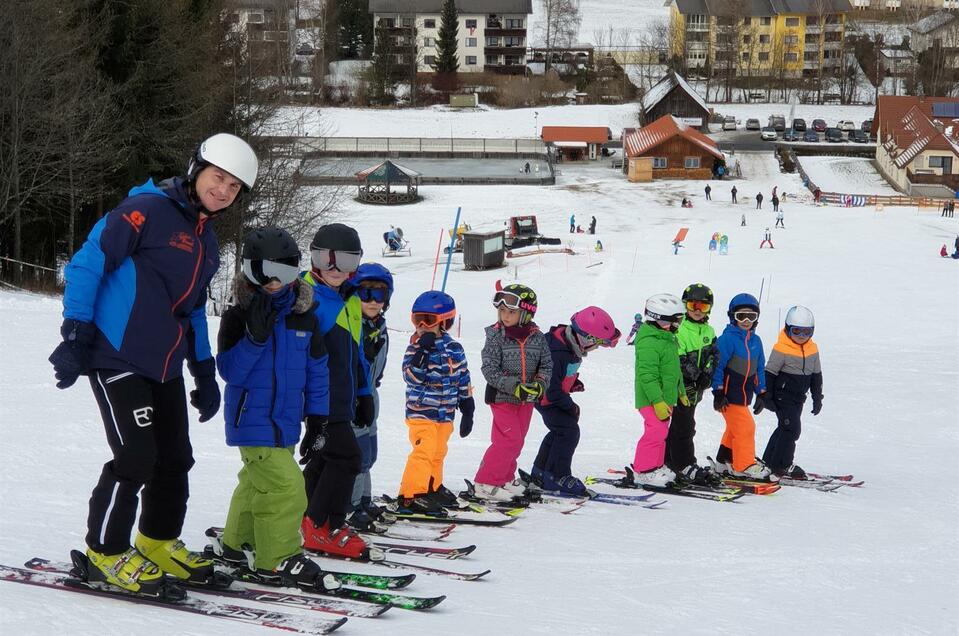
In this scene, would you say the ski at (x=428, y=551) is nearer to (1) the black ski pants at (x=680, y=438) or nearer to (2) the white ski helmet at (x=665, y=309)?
(2) the white ski helmet at (x=665, y=309)

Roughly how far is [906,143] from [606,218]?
926 inches

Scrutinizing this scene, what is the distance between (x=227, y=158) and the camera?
4.27m

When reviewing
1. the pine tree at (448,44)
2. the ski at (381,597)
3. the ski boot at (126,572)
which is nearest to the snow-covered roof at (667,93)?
the pine tree at (448,44)

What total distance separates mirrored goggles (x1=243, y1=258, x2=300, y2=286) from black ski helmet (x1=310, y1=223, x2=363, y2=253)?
0.84m

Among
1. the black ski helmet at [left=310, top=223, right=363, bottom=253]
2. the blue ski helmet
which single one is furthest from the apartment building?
the black ski helmet at [left=310, top=223, right=363, bottom=253]

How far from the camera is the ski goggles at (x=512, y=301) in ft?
23.1

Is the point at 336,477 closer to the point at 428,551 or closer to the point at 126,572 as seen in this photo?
the point at 428,551

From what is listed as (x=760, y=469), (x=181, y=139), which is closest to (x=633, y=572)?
(x=760, y=469)

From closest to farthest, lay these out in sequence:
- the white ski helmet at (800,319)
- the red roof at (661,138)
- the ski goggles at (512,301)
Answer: the ski goggles at (512,301), the white ski helmet at (800,319), the red roof at (661,138)

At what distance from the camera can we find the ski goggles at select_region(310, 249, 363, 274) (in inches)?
210

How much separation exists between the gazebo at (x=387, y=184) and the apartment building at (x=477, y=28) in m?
41.8

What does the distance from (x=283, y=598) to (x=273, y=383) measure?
92 centimetres

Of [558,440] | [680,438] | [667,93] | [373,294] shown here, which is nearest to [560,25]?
[667,93]

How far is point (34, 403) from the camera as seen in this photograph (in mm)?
9156
